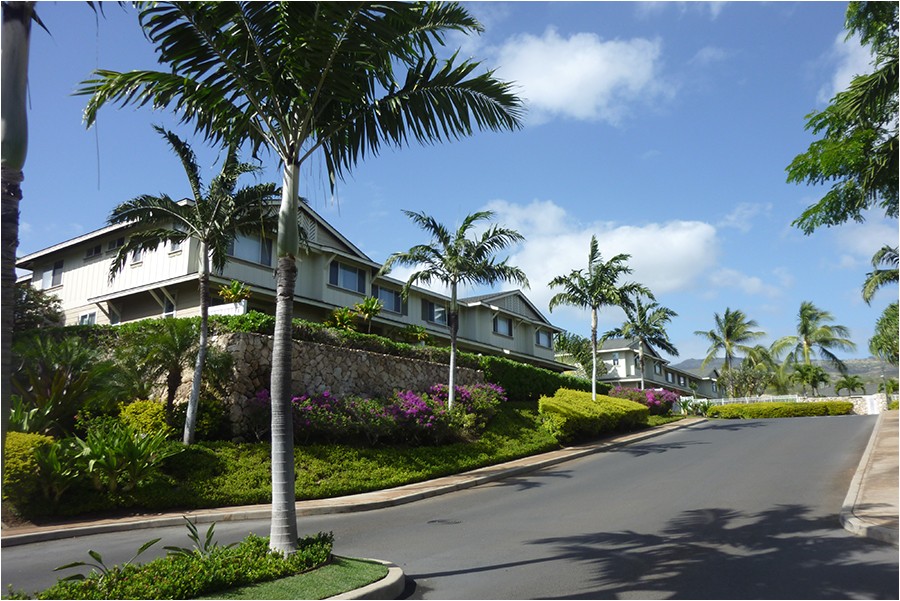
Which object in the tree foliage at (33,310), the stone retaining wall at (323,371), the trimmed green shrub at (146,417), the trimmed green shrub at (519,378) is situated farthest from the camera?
the trimmed green shrub at (519,378)

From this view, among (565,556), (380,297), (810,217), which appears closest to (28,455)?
(565,556)

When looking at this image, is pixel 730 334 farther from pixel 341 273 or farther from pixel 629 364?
pixel 341 273

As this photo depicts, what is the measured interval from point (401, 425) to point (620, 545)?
11220 mm

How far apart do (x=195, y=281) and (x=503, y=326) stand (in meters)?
23.6

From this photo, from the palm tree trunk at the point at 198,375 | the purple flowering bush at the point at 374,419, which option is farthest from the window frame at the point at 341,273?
the palm tree trunk at the point at 198,375

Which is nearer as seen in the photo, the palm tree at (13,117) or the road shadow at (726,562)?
the palm tree at (13,117)

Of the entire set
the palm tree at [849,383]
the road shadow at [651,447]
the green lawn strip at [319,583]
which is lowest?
the green lawn strip at [319,583]

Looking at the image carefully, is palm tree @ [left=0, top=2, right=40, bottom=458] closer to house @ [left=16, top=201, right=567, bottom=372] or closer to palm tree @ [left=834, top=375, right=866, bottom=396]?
house @ [left=16, top=201, right=567, bottom=372]

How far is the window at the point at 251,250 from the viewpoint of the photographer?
1000 inches

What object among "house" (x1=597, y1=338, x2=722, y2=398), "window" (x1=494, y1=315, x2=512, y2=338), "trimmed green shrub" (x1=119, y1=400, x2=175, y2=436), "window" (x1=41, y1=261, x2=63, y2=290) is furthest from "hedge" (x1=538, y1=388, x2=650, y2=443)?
"house" (x1=597, y1=338, x2=722, y2=398)

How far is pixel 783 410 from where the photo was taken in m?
46.2

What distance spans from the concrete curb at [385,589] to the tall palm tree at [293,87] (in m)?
1.17

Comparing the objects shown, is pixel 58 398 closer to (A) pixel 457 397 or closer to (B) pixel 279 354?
(B) pixel 279 354

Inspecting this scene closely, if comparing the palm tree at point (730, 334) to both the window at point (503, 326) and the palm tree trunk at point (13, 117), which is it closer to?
the window at point (503, 326)
